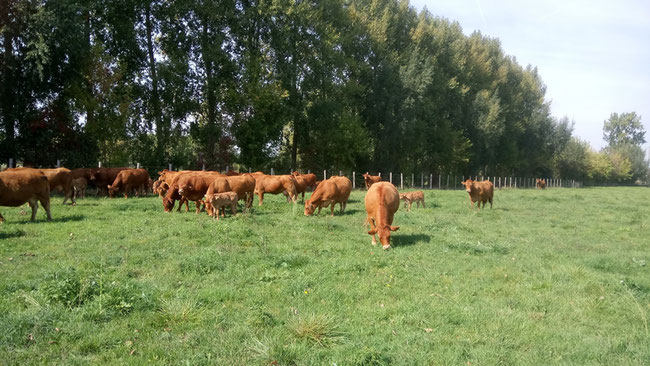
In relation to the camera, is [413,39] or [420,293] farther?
[413,39]

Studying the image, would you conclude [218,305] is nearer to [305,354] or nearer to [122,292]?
[122,292]

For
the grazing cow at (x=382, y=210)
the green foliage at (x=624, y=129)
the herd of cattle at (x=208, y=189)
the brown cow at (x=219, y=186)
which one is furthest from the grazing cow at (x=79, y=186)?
the green foliage at (x=624, y=129)

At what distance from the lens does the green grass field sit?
5133mm

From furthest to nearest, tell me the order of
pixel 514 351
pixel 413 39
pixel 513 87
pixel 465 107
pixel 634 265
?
pixel 513 87 < pixel 465 107 < pixel 413 39 < pixel 634 265 < pixel 514 351

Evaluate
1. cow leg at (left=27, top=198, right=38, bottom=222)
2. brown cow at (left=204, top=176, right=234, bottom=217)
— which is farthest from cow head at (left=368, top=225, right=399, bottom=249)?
cow leg at (left=27, top=198, right=38, bottom=222)

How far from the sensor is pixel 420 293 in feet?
24.5

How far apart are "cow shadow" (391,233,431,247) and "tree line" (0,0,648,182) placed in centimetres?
2144

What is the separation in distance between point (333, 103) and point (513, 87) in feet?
140

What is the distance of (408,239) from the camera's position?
40.2 ft

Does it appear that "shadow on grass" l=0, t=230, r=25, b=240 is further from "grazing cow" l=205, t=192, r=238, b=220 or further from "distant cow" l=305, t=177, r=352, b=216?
"distant cow" l=305, t=177, r=352, b=216

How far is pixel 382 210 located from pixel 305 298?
17.3 ft

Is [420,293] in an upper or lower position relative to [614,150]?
lower

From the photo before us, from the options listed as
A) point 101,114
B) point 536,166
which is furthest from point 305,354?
point 536,166

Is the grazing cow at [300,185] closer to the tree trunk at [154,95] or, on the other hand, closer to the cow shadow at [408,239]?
the cow shadow at [408,239]
